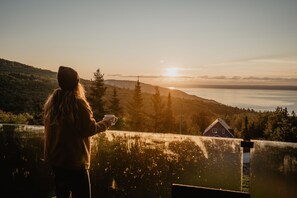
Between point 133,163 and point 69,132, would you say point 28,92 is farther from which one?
point 69,132

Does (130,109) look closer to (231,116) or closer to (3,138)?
(231,116)

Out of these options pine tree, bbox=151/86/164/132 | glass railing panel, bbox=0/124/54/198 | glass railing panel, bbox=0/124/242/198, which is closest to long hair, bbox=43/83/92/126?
glass railing panel, bbox=0/124/242/198

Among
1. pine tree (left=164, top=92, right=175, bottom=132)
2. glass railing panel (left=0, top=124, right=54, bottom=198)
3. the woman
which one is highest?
the woman

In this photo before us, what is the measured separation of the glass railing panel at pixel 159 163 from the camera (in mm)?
3158

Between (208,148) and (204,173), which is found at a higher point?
(208,148)

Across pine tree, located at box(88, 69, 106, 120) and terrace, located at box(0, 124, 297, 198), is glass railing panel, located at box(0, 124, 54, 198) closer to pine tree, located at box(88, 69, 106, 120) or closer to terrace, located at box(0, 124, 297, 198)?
terrace, located at box(0, 124, 297, 198)

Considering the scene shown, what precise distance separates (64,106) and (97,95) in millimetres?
52137

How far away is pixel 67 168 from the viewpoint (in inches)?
103

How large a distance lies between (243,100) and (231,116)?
11.0 m

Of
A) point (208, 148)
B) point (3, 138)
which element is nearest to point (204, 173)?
point (208, 148)

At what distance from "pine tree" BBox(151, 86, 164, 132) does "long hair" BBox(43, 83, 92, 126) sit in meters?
54.4

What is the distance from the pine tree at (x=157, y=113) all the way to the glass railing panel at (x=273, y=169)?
54.0m

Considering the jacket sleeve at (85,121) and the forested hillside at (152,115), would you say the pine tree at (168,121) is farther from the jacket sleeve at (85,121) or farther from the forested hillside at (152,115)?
the jacket sleeve at (85,121)

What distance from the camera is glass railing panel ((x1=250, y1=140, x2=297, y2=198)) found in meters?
2.89
